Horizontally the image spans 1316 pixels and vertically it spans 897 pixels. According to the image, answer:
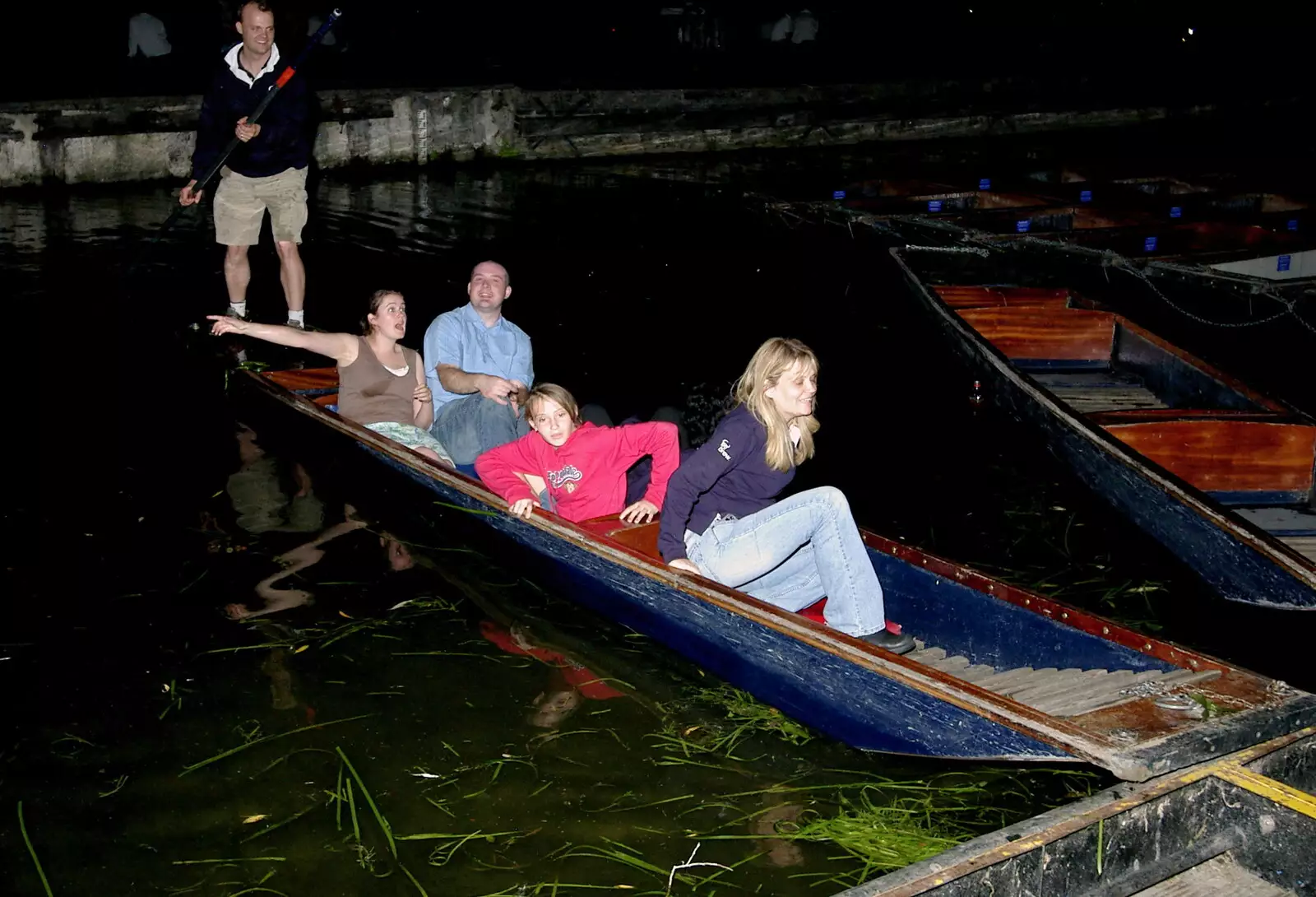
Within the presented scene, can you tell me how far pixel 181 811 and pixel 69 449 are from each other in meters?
3.94

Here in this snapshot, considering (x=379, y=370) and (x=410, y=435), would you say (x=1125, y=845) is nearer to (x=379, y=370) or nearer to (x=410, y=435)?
(x=410, y=435)

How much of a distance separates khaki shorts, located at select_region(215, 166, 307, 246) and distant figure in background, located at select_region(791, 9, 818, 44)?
839 inches

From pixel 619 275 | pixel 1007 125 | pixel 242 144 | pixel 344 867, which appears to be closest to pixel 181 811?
pixel 344 867

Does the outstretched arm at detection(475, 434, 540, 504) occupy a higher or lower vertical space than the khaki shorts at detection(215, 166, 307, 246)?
lower

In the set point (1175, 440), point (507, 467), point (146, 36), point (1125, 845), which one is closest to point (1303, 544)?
point (1175, 440)

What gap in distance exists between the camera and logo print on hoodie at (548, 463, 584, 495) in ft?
19.4

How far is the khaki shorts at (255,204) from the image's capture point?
9070 millimetres

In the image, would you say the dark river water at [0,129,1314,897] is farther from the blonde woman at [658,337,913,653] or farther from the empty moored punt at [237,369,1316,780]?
the blonde woman at [658,337,913,653]

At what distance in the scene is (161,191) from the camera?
15344 millimetres

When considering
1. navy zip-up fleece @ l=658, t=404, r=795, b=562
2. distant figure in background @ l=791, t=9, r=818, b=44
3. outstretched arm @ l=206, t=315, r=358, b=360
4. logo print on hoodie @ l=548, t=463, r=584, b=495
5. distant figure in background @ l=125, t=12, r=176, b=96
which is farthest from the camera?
distant figure in background @ l=791, t=9, r=818, b=44

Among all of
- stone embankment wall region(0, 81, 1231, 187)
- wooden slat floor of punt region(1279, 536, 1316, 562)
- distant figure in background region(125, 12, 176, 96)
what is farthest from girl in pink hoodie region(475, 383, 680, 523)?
distant figure in background region(125, 12, 176, 96)

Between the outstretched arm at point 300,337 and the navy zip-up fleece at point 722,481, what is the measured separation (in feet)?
8.18

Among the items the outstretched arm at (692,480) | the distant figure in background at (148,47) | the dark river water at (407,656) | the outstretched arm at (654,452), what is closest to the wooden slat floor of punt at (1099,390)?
the dark river water at (407,656)

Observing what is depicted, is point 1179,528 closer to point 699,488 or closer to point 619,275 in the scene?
point 699,488
